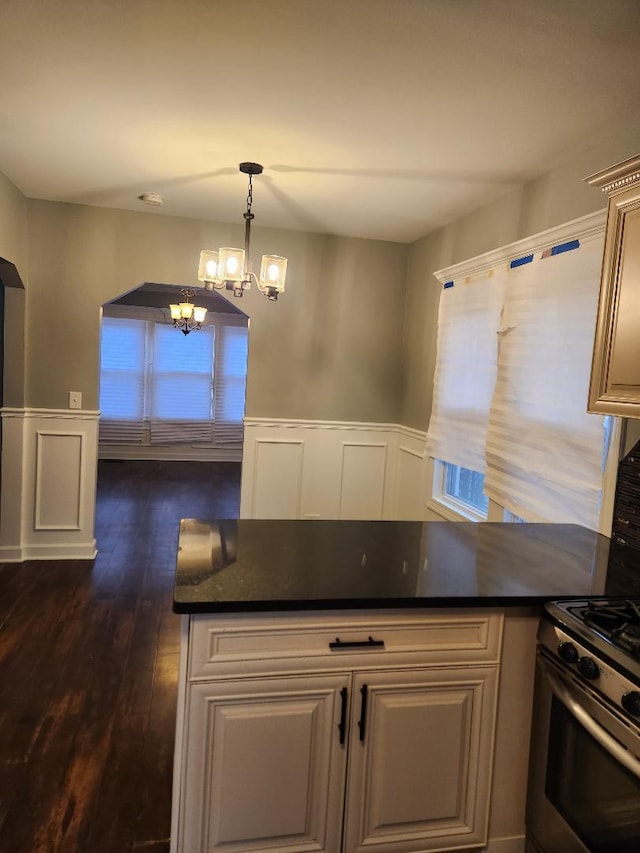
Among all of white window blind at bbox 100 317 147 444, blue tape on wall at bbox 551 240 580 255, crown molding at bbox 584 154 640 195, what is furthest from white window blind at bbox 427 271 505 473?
white window blind at bbox 100 317 147 444

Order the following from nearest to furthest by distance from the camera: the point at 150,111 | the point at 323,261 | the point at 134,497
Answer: the point at 150,111 → the point at 323,261 → the point at 134,497

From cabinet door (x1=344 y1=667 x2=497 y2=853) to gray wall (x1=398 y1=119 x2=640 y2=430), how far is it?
2.04 meters

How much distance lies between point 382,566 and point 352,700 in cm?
39

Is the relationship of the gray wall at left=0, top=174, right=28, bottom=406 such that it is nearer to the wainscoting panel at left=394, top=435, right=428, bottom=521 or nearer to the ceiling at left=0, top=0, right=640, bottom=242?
the ceiling at left=0, top=0, right=640, bottom=242

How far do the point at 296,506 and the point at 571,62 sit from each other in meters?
3.51

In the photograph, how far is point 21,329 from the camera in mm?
4113

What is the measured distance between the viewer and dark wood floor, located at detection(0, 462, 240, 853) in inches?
74.2

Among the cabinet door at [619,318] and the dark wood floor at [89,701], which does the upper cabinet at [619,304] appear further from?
the dark wood floor at [89,701]

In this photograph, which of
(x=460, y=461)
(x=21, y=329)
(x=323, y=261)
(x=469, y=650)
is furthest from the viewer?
(x=323, y=261)

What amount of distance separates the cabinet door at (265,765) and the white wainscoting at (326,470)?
9.78 feet

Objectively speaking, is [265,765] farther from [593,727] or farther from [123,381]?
[123,381]

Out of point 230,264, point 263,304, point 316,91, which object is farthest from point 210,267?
point 263,304

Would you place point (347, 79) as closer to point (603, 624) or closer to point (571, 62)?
point (571, 62)

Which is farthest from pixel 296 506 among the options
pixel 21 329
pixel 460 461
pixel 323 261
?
pixel 21 329
